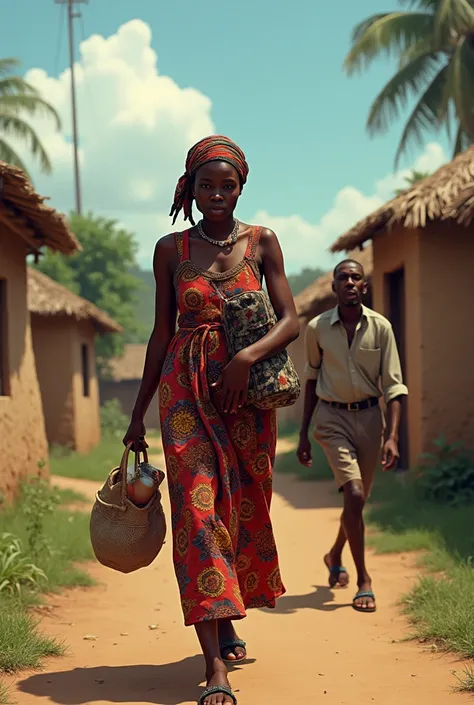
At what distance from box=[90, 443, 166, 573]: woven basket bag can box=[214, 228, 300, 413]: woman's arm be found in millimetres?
487

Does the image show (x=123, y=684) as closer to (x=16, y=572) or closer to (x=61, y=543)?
(x=16, y=572)

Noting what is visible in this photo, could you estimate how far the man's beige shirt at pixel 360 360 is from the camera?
5285 millimetres

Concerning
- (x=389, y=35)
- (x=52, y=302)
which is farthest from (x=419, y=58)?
(x=52, y=302)

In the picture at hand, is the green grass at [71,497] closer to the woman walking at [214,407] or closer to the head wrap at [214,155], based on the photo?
the woman walking at [214,407]

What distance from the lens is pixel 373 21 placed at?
19.9m

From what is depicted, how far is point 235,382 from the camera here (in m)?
3.50

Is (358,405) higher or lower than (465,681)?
higher

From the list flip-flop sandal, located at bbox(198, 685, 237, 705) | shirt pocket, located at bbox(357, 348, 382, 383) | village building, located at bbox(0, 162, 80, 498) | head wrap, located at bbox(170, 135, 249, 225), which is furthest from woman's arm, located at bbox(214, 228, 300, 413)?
village building, located at bbox(0, 162, 80, 498)

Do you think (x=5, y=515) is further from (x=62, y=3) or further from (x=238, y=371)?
(x=62, y=3)

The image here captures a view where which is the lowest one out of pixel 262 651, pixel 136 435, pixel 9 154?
pixel 262 651

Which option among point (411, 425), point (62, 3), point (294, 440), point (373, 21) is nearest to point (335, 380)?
point (411, 425)

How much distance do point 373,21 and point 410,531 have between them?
15.7 meters

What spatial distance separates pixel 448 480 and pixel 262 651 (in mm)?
4256

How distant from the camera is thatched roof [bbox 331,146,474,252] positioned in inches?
318
